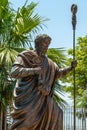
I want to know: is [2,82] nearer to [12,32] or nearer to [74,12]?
[12,32]

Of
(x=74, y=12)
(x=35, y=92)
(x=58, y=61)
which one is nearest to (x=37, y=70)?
(x=35, y=92)

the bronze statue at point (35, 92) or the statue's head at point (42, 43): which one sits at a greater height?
the statue's head at point (42, 43)

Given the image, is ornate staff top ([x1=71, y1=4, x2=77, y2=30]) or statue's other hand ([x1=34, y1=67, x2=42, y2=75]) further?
ornate staff top ([x1=71, y1=4, x2=77, y2=30])

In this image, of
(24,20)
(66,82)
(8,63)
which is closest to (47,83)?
(8,63)

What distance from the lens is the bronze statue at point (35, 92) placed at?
7176 millimetres

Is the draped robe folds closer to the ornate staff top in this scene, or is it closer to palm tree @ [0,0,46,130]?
the ornate staff top

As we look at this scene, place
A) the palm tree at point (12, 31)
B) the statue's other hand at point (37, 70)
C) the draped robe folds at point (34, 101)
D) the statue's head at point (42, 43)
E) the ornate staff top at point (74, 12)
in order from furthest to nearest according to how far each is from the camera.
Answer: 1. the palm tree at point (12, 31)
2. the ornate staff top at point (74, 12)
3. the statue's head at point (42, 43)
4. the statue's other hand at point (37, 70)
5. the draped robe folds at point (34, 101)

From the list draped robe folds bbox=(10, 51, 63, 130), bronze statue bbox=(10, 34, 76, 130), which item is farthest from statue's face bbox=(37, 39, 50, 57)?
draped robe folds bbox=(10, 51, 63, 130)

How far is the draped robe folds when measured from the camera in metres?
7.17

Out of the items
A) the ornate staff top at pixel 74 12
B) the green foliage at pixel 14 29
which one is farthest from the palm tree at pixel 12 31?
the ornate staff top at pixel 74 12

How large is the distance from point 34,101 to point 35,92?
138 mm

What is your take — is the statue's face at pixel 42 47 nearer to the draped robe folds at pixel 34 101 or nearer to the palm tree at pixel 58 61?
the draped robe folds at pixel 34 101

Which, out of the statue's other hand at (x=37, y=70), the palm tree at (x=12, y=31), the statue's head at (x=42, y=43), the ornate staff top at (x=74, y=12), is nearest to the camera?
the statue's other hand at (x=37, y=70)

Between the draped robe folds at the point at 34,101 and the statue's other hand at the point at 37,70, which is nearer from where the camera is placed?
the draped robe folds at the point at 34,101
